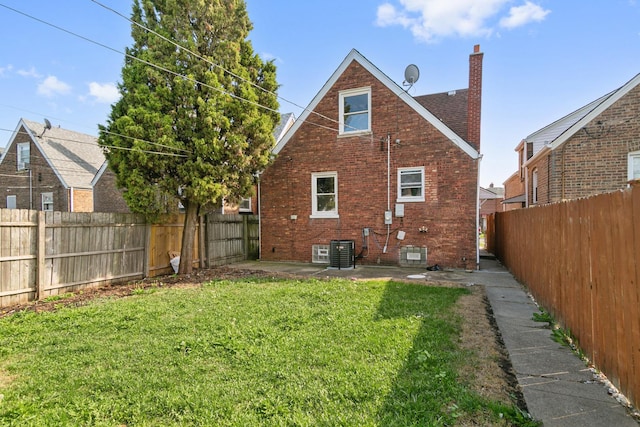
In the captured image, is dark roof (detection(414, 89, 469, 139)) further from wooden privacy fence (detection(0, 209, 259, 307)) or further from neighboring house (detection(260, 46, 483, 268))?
wooden privacy fence (detection(0, 209, 259, 307))

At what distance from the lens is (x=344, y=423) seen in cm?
266

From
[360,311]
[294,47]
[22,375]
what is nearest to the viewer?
[22,375]

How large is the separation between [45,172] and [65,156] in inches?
60.0

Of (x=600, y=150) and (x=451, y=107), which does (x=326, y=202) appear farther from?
(x=600, y=150)

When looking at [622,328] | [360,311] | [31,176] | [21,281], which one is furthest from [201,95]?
[31,176]

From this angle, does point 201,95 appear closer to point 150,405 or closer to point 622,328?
point 150,405

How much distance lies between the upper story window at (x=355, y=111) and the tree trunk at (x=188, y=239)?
5.94m

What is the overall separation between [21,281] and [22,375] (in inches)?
175

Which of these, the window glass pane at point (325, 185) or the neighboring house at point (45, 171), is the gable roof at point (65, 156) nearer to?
the neighboring house at point (45, 171)

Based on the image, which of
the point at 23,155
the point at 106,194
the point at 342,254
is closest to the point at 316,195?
the point at 342,254

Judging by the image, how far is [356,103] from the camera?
12.4 metres

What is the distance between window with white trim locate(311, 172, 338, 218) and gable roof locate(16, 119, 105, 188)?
50.4 feet

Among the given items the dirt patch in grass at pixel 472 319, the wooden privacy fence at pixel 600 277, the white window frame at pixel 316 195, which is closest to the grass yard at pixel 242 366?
the dirt patch in grass at pixel 472 319

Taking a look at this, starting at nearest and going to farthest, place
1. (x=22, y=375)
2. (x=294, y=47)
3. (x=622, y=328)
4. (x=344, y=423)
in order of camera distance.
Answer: (x=344, y=423)
(x=622, y=328)
(x=22, y=375)
(x=294, y=47)
